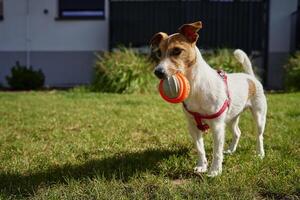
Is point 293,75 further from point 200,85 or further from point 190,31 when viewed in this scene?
point 190,31

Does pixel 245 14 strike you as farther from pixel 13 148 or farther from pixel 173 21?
pixel 13 148

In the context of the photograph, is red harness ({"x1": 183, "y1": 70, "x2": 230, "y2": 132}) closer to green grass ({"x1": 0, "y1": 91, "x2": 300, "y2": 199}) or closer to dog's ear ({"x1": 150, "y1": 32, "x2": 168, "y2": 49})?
green grass ({"x1": 0, "y1": 91, "x2": 300, "y2": 199})

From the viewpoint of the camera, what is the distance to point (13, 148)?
5105 millimetres

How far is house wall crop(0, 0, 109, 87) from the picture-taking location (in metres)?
16.2

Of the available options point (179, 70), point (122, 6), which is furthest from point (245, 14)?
point (179, 70)

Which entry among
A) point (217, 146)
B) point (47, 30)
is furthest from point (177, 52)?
point (47, 30)

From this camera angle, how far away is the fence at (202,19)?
15141mm

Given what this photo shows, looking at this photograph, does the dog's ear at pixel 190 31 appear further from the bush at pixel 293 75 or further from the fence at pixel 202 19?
the fence at pixel 202 19

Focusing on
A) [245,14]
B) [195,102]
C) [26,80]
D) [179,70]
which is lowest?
[26,80]

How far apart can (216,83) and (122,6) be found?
466 inches

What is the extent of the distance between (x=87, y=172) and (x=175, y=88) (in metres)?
1.23

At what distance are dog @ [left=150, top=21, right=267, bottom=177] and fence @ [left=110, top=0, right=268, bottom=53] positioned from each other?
35.8ft

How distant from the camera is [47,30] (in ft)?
53.5

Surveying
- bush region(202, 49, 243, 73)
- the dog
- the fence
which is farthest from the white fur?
the fence
